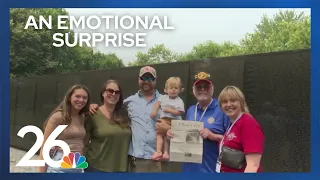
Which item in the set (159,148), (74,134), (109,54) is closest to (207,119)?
(159,148)

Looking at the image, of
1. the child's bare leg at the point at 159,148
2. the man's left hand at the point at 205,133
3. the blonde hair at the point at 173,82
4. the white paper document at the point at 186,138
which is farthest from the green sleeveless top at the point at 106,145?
the man's left hand at the point at 205,133

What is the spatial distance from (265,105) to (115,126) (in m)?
1.18

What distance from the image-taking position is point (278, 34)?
444 centimetres

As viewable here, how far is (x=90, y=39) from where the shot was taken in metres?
4.39

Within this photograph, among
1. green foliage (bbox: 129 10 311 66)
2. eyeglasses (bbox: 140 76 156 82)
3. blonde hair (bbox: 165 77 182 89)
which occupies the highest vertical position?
green foliage (bbox: 129 10 311 66)

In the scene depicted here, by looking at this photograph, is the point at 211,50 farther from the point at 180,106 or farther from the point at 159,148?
the point at 159,148

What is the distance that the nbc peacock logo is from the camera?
14.5 feet

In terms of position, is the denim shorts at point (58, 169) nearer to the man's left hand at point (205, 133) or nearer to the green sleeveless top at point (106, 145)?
the green sleeveless top at point (106, 145)

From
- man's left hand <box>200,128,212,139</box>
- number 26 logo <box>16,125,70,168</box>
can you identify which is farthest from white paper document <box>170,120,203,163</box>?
number 26 logo <box>16,125,70,168</box>

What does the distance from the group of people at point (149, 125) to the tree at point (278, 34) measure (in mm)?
376

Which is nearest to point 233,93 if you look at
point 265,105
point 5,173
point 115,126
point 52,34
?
point 265,105

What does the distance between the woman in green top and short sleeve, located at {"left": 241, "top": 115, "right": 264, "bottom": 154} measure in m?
0.90

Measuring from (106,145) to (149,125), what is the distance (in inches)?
14.6

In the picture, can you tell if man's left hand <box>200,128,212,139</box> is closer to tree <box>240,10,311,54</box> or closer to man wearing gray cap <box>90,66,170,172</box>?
man wearing gray cap <box>90,66,170,172</box>
